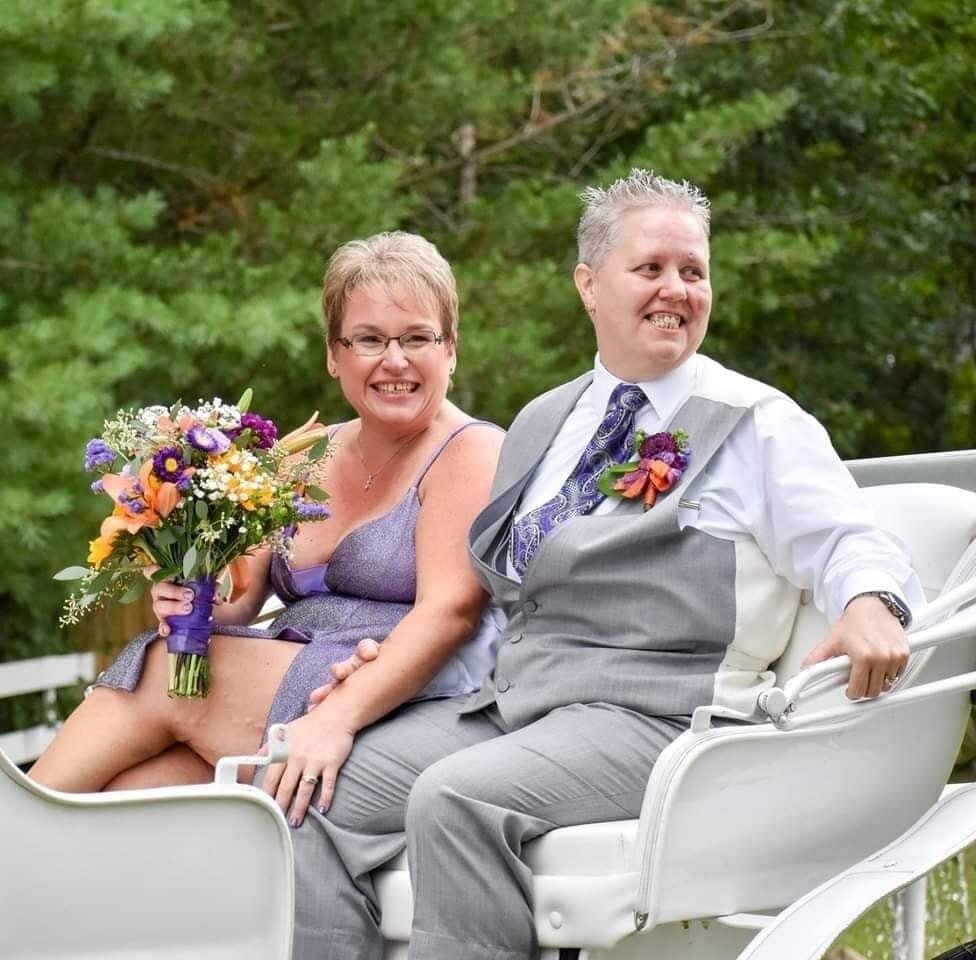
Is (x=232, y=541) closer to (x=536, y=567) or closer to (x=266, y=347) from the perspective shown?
(x=536, y=567)

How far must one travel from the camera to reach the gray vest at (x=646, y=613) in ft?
9.82

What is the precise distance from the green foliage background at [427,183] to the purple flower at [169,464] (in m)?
3.84

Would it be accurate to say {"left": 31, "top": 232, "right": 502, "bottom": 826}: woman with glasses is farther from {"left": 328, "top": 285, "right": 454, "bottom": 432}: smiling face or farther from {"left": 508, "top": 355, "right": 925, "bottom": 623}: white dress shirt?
{"left": 508, "top": 355, "right": 925, "bottom": 623}: white dress shirt

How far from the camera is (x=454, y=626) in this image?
3205 mm

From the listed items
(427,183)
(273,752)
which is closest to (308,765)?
(273,752)

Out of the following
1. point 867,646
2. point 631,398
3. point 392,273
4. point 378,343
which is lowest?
point 867,646

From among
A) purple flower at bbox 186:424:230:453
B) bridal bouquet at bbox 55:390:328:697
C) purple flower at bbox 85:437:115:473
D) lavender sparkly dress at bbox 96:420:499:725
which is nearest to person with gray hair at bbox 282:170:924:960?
lavender sparkly dress at bbox 96:420:499:725

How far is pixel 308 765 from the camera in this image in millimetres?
2998

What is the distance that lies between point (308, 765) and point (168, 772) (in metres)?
0.32

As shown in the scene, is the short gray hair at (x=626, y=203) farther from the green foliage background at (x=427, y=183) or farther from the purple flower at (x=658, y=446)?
the green foliage background at (x=427, y=183)

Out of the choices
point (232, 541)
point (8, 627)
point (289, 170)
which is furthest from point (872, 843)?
point (8, 627)

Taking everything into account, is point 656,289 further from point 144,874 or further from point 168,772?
point 144,874

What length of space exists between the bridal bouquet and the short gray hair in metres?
0.68

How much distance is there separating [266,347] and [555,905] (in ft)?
17.5
